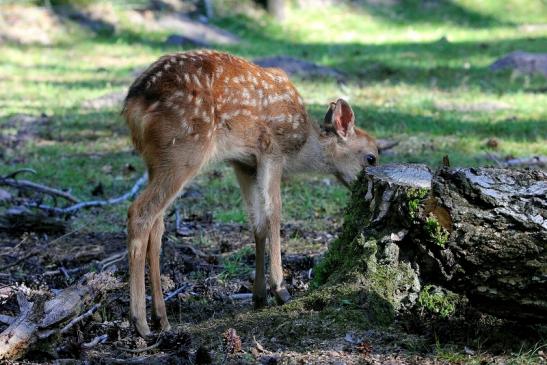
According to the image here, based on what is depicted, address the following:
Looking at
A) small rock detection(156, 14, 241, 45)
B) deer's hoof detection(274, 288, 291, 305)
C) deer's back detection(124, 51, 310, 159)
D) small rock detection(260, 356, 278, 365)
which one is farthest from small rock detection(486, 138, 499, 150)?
small rock detection(156, 14, 241, 45)

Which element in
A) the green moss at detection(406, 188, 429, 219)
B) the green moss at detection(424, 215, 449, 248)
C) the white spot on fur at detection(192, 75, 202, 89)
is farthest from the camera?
the white spot on fur at detection(192, 75, 202, 89)

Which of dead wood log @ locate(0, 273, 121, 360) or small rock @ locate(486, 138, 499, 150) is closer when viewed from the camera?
dead wood log @ locate(0, 273, 121, 360)

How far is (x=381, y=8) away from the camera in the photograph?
26.5m

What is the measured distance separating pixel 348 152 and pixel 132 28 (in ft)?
51.0

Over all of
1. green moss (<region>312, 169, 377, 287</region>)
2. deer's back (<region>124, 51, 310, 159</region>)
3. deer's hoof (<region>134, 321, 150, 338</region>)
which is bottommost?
deer's hoof (<region>134, 321, 150, 338</region>)

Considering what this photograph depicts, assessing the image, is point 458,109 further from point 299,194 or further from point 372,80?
point 299,194

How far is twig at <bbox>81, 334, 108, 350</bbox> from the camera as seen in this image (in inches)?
184

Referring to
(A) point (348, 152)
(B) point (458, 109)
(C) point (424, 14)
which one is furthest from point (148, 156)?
(C) point (424, 14)

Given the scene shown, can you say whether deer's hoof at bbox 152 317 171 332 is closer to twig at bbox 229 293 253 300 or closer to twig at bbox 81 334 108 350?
twig at bbox 81 334 108 350

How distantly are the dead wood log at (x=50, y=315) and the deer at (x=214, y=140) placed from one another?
1.24ft

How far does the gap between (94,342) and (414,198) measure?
1.89m

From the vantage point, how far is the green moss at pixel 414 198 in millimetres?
4758

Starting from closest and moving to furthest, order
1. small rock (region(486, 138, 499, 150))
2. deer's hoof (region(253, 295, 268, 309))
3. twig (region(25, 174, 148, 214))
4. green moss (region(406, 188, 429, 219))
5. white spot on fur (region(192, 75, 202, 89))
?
green moss (region(406, 188, 429, 219)), white spot on fur (region(192, 75, 202, 89)), deer's hoof (region(253, 295, 268, 309)), twig (region(25, 174, 148, 214)), small rock (region(486, 138, 499, 150))

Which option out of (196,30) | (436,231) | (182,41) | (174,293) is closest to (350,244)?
(436,231)
